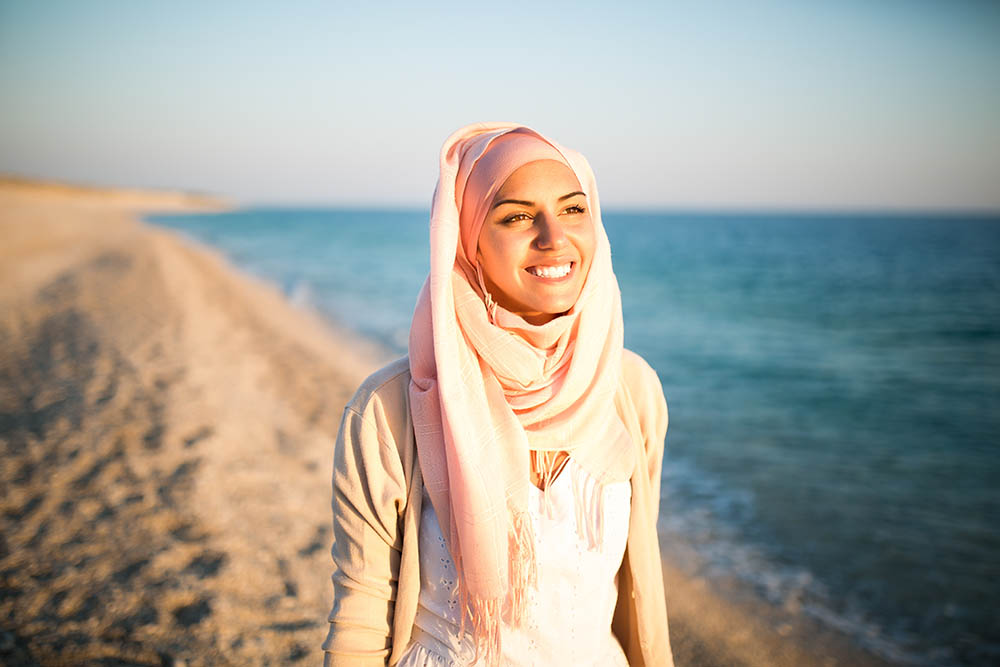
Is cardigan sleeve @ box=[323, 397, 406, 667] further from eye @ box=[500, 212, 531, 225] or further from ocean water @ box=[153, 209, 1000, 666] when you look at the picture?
ocean water @ box=[153, 209, 1000, 666]

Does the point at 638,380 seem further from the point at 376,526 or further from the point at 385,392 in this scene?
the point at 376,526

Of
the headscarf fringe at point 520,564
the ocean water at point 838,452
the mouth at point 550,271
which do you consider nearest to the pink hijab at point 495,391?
the headscarf fringe at point 520,564

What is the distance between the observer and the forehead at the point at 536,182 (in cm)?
167

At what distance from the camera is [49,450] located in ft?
16.6

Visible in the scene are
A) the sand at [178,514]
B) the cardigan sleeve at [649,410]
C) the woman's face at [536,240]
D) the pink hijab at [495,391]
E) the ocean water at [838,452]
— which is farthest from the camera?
the ocean water at [838,452]

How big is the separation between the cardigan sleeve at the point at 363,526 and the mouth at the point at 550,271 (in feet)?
1.80

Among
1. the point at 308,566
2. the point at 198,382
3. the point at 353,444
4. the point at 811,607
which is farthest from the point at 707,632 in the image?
the point at 198,382

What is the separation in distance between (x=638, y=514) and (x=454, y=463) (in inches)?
23.1

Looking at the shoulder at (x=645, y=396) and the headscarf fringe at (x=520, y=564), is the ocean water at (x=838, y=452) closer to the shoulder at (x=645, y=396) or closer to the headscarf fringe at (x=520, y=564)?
the shoulder at (x=645, y=396)

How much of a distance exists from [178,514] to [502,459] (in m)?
3.52

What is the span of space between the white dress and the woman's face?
48cm

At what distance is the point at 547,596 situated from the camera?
5.41 feet

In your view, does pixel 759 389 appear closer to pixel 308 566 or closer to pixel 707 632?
pixel 707 632

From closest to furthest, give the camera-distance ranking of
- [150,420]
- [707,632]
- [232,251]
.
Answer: [707,632] < [150,420] < [232,251]
